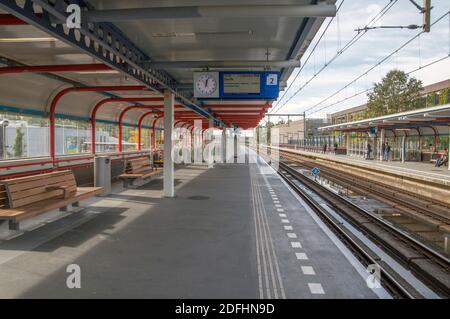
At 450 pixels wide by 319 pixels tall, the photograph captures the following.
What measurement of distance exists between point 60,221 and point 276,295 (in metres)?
4.93

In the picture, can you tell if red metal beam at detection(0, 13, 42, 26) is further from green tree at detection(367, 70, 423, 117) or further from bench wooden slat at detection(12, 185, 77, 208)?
green tree at detection(367, 70, 423, 117)

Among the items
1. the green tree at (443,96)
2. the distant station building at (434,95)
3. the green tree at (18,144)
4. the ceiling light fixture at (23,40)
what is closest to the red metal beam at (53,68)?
the ceiling light fixture at (23,40)

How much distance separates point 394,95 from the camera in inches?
2098

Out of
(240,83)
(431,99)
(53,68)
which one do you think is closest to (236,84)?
(240,83)

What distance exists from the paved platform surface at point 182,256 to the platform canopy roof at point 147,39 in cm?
313

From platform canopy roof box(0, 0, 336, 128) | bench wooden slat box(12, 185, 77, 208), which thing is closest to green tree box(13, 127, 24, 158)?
platform canopy roof box(0, 0, 336, 128)

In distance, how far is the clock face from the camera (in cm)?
947

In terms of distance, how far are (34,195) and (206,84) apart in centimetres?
496

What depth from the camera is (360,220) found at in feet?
30.8

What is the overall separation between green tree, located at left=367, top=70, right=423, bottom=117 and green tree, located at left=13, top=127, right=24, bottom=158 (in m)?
51.2

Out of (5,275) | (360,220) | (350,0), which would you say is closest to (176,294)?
(5,275)

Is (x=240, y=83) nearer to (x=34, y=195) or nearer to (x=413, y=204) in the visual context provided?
(x=34, y=195)

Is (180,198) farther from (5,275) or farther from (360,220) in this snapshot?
(5,275)

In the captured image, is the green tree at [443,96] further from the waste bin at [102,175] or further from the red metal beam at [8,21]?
the red metal beam at [8,21]
